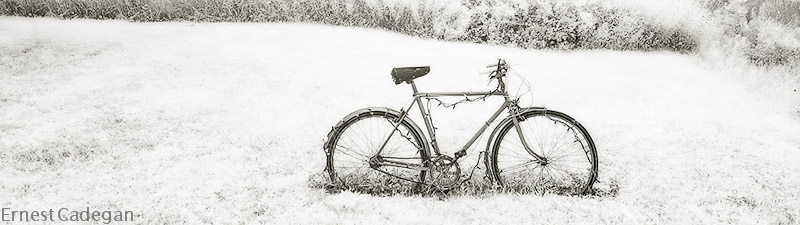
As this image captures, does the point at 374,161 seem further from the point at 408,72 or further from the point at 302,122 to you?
the point at 302,122

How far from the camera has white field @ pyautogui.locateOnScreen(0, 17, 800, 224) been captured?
4.87m

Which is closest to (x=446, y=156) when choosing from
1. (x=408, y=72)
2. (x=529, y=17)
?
(x=408, y=72)

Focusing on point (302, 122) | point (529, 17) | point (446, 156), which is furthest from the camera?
point (529, 17)

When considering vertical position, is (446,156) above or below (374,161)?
above

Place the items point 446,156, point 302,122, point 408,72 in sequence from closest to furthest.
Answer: point 408,72
point 446,156
point 302,122

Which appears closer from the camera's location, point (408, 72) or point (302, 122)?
point (408, 72)

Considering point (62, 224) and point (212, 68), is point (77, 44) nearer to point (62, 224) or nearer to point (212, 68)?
point (212, 68)

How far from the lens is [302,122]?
22.2 feet

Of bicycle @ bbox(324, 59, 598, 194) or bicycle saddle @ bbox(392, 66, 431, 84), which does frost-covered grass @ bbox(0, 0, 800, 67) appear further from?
bicycle saddle @ bbox(392, 66, 431, 84)

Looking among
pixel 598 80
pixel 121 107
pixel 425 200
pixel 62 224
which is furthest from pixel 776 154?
pixel 121 107

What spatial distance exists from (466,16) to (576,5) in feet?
6.95

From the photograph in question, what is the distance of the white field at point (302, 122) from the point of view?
4.87m

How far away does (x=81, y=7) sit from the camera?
35.0 ft

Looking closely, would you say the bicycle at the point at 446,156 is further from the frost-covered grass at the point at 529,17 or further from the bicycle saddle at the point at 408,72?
the frost-covered grass at the point at 529,17
